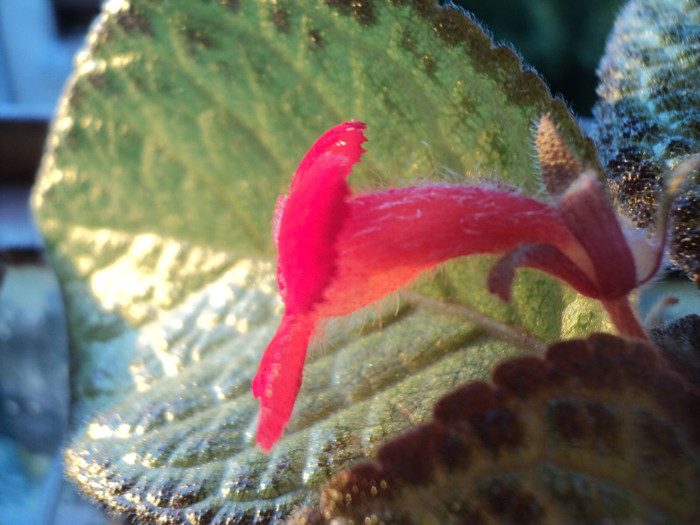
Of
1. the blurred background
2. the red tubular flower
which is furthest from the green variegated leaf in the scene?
the blurred background

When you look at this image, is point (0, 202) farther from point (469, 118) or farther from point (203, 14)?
point (469, 118)

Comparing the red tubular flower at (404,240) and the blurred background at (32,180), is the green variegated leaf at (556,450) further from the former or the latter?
the blurred background at (32,180)

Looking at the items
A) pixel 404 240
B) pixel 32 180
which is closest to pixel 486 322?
pixel 404 240

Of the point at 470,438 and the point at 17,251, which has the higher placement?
the point at 470,438

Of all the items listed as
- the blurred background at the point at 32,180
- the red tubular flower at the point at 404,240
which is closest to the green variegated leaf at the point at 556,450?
the red tubular flower at the point at 404,240

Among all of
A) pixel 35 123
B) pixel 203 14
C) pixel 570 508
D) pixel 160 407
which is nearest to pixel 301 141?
pixel 203 14

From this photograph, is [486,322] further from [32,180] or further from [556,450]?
[32,180]
